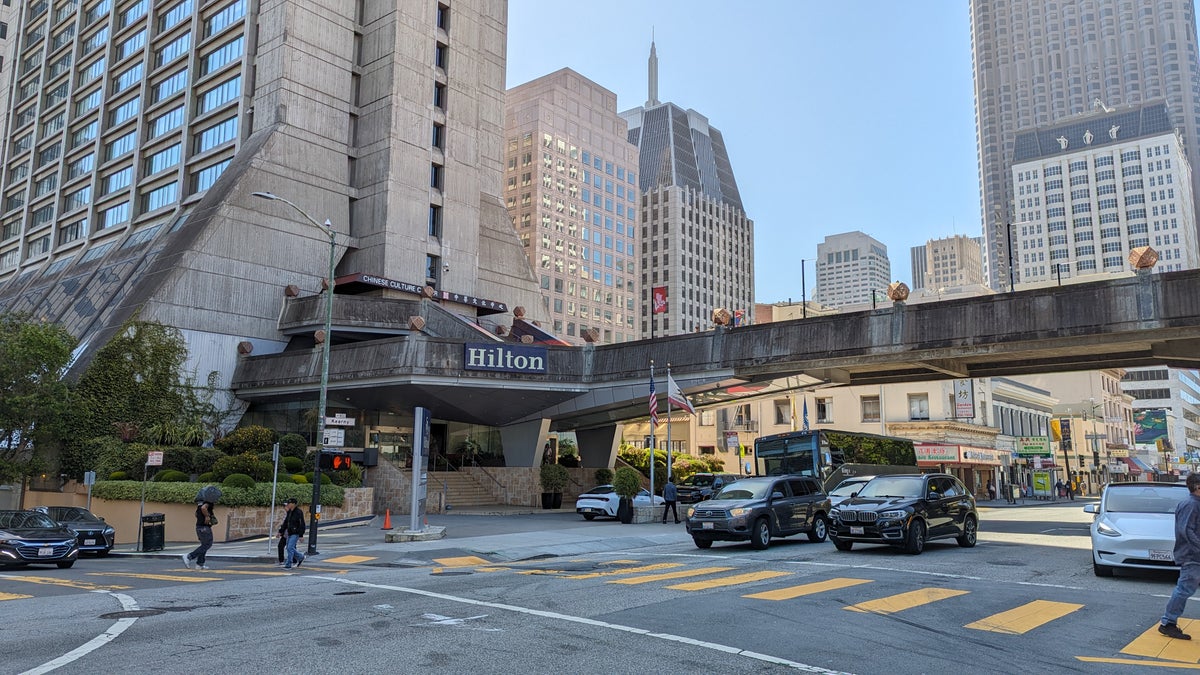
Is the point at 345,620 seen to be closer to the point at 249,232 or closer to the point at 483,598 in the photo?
the point at 483,598

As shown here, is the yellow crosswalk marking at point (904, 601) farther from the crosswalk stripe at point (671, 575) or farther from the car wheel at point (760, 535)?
the car wheel at point (760, 535)

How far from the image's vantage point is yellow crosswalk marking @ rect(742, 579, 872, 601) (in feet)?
39.7

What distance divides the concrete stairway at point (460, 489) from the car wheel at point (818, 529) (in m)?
22.0

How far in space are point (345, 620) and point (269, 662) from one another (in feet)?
7.95

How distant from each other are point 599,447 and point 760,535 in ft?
98.5

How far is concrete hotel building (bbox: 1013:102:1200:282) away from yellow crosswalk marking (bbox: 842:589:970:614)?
17159 centimetres

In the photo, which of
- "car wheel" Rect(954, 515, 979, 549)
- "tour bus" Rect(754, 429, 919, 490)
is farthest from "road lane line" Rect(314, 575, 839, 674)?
"tour bus" Rect(754, 429, 919, 490)

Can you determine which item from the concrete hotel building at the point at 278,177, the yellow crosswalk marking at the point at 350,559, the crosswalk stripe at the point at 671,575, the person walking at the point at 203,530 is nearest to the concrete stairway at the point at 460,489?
the concrete hotel building at the point at 278,177

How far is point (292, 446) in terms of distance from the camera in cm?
3556

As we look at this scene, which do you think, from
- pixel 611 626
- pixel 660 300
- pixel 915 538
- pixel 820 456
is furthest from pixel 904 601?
pixel 660 300

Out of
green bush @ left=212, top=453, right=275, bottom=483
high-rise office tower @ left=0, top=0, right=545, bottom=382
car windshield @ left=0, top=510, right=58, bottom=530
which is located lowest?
car windshield @ left=0, top=510, right=58, bottom=530

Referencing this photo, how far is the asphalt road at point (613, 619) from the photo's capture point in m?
8.16

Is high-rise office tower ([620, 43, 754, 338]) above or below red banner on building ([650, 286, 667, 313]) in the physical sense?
above

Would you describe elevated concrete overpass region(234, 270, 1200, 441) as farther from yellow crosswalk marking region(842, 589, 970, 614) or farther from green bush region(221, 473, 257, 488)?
yellow crosswalk marking region(842, 589, 970, 614)
